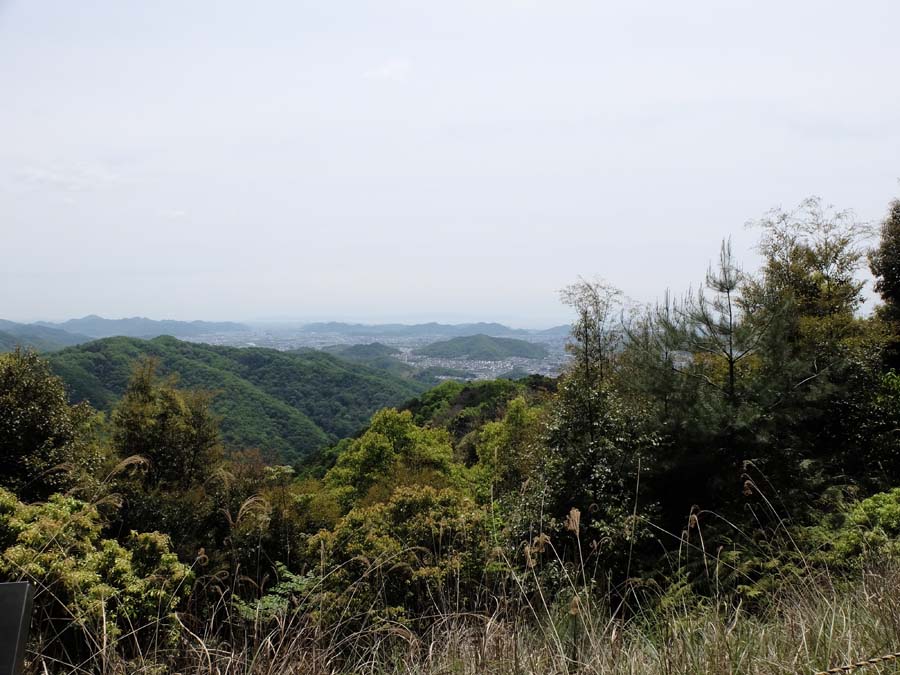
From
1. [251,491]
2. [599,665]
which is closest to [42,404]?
[251,491]

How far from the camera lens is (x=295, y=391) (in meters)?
83.9

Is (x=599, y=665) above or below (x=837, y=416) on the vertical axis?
above

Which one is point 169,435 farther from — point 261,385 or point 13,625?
point 261,385

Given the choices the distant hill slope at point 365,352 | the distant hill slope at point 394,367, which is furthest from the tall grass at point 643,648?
the distant hill slope at point 365,352

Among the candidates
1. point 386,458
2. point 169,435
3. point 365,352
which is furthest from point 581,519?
point 365,352

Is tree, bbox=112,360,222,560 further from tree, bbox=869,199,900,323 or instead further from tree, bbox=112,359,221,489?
tree, bbox=869,199,900,323

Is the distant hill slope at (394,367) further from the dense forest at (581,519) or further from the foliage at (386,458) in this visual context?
the dense forest at (581,519)

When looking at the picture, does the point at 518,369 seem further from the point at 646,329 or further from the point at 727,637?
the point at 727,637

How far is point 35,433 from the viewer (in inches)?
414

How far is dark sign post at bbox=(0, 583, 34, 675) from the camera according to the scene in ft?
3.41

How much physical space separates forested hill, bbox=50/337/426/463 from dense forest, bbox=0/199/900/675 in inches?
1055

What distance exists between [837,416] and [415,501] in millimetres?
8337

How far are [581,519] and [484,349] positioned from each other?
172284mm

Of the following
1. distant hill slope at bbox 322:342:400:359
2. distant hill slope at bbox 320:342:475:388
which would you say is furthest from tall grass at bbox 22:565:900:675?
distant hill slope at bbox 322:342:400:359
